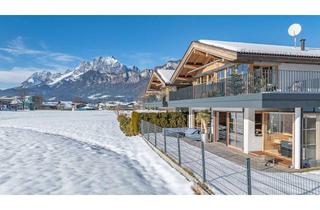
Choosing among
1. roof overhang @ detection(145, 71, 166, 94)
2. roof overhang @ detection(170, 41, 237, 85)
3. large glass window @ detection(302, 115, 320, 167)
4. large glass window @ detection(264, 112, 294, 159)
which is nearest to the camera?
large glass window @ detection(302, 115, 320, 167)

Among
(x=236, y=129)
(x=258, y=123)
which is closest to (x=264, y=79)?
(x=258, y=123)

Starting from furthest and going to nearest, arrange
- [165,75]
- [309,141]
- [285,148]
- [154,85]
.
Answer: [154,85] < [165,75] < [285,148] < [309,141]

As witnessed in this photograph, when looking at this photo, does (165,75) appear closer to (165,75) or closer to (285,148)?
(165,75)

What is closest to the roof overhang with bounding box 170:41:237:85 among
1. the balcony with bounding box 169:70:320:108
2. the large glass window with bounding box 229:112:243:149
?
the balcony with bounding box 169:70:320:108

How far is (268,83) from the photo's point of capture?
11.4 metres

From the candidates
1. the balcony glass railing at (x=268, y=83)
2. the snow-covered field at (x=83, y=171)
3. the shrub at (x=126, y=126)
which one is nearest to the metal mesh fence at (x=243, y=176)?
the snow-covered field at (x=83, y=171)

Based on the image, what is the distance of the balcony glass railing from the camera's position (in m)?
10.4

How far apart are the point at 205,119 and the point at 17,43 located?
18705 mm

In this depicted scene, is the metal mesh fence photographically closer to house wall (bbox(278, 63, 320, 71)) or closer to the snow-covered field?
the snow-covered field

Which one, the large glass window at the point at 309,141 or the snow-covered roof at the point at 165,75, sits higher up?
the snow-covered roof at the point at 165,75

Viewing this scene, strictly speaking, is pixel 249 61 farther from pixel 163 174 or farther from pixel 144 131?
pixel 144 131

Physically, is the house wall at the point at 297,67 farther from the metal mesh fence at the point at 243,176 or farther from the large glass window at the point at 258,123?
the metal mesh fence at the point at 243,176

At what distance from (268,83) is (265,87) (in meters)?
1.03

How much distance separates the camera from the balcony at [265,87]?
30.5 feet
